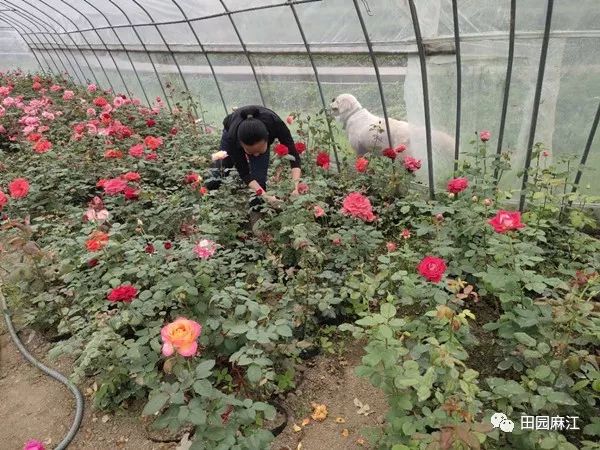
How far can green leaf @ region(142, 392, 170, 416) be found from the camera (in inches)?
56.9

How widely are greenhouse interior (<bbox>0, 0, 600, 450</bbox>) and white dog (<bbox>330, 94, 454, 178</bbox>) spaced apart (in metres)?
0.02

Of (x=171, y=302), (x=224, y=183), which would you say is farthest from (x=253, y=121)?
(x=171, y=302)

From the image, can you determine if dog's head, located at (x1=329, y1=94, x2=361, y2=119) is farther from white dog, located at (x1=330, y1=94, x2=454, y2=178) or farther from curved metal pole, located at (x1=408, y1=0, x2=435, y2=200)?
curved metal pole, located at (x1=408, y1=0, x2=435, y2=200)

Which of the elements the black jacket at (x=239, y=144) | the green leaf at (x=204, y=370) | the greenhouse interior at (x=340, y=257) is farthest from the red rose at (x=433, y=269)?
the black jacket at (x=239, y=144)

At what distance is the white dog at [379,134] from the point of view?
401 centimetres

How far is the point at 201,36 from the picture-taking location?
6234mm

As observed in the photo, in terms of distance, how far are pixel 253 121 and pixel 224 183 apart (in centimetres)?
65

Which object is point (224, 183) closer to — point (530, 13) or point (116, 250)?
point (116, 250)

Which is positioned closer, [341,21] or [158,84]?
[341,21]

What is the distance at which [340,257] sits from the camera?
2.82 m

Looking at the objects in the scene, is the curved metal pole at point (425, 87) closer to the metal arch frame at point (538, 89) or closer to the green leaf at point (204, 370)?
the metal arch frame at point (538, 89)

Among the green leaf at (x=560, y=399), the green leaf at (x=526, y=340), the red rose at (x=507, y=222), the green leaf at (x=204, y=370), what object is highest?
the red rose at (x=507, y=222)

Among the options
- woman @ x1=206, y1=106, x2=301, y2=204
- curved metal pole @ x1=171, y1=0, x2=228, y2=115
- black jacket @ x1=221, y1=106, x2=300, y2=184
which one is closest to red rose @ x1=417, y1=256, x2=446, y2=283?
woman @ x1=206, y1=106, x2=301, y2=204

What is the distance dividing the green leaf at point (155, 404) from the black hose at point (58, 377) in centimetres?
107
